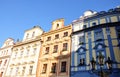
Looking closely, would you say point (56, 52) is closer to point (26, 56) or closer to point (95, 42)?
point (95, 42)

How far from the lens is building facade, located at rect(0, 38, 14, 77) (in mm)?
33719

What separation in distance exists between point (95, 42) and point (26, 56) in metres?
15.3

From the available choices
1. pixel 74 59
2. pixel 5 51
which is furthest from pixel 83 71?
pixel 5 51

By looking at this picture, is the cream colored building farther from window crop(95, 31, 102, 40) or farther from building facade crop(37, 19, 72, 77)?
window crop(95, 31, 102, 40)

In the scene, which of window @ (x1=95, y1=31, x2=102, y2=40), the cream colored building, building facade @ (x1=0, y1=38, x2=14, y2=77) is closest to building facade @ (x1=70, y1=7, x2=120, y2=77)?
window @ (x1=95, y1=31, x2=102, y2=40)

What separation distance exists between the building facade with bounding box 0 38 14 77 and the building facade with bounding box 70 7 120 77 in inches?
718

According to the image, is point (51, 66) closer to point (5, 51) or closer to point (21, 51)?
point (21, 51)


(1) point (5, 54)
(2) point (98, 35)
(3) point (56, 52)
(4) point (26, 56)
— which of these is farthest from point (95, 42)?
(1) point (5, 54)

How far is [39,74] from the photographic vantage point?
26031 mm

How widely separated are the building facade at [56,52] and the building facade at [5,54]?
35.8 feet

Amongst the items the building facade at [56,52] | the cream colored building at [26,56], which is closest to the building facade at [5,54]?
the cream colored building at [26,56]

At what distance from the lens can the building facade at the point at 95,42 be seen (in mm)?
20375

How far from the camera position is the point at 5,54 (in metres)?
36.3

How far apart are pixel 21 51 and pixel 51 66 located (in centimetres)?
1027
